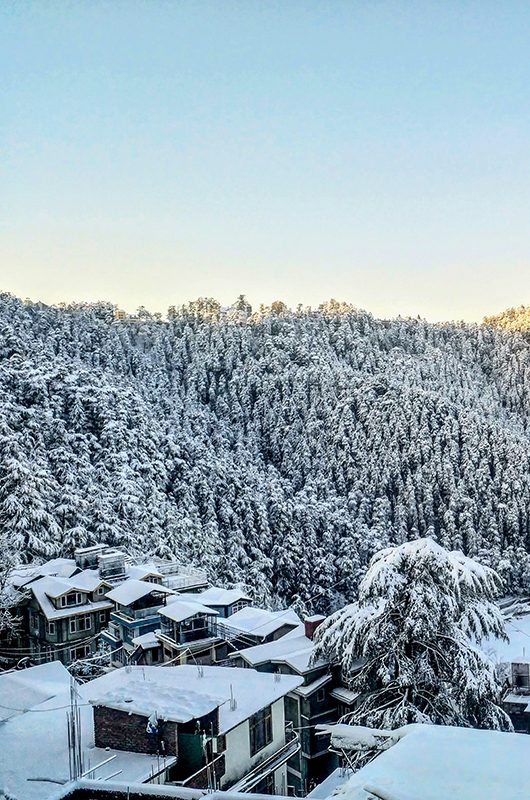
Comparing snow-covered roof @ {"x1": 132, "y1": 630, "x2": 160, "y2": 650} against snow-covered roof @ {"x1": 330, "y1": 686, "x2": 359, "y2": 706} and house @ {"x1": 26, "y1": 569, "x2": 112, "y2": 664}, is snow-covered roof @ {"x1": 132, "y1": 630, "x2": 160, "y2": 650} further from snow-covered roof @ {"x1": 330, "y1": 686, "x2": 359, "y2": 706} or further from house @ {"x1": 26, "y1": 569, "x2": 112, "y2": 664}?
snow-covered roof @ {"x1": 330, "y1": 686, "x2": 359, "y2": 706}

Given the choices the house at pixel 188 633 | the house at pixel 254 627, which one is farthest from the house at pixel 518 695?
the house at pixel 188 633

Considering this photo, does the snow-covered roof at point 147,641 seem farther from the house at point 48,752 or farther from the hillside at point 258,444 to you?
the hillside at point 258,444

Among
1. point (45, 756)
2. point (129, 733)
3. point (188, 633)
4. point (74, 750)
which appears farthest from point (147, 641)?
point (74, 750)

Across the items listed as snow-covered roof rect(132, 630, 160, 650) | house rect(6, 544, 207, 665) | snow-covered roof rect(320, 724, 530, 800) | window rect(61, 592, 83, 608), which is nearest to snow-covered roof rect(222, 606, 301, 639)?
snow-covered roof rect(132, 630, 160, 650)

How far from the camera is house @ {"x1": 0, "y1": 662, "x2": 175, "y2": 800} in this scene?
6348 millimetres

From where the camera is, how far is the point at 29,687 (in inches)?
360

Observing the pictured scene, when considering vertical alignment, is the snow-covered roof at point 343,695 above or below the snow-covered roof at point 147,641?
below

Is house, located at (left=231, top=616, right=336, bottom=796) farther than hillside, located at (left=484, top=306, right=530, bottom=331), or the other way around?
hillside, located at (left=484, top=306, right=530, bottom=331)

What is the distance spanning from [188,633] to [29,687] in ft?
26.6

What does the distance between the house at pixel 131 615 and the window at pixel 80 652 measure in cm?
138

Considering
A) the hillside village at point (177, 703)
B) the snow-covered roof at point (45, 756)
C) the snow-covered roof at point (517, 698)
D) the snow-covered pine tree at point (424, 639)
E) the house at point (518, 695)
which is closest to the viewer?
the hillside village at point (177, 703)

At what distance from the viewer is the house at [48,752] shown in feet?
20.8

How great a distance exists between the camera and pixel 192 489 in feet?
135

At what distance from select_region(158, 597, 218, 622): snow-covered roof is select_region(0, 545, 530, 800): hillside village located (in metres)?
0.06
